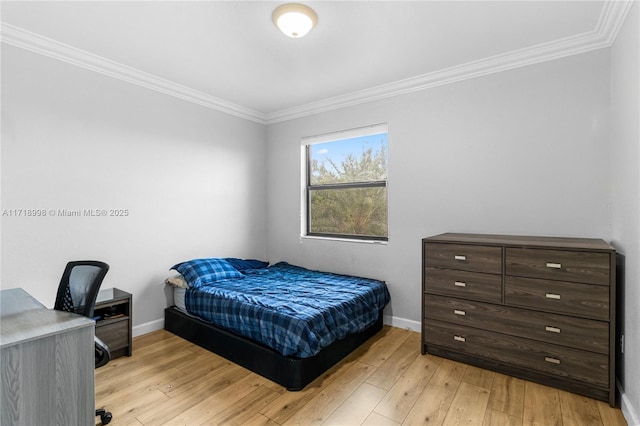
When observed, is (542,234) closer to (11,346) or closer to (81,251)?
(11,346)

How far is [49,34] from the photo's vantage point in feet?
7.87

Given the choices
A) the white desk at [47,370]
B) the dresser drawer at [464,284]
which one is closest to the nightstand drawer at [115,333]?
the white desk at [47,370]

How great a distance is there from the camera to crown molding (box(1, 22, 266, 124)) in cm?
237

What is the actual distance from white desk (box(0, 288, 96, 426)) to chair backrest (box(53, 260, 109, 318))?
0.27 metres

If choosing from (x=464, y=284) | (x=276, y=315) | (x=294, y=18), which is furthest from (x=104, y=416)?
(x=294, y=18)

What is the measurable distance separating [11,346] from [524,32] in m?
3.48

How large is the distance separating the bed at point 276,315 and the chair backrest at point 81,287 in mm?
1069

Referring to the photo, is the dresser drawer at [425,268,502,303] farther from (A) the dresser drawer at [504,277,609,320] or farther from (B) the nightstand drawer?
(B) the nightstand drawer

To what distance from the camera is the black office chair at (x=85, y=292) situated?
177 cm

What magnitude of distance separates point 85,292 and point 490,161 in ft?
10.4

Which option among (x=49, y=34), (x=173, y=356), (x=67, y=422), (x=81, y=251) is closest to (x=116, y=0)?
(x=49, y=34)

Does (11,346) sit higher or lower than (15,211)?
lower

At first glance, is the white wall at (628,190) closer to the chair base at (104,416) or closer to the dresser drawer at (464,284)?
the dresser drawer at (464,284)

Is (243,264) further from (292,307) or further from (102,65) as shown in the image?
(102,65)
